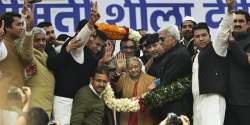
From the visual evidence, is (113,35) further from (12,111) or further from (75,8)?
(12,111)

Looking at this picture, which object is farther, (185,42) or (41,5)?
(41,5)

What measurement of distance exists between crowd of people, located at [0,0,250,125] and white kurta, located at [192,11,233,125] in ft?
0.03

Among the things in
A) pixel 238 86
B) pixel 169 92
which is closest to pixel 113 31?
pixel 169 92

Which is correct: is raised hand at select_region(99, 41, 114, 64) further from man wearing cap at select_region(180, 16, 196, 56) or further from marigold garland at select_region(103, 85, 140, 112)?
man wearing cap at select_region(180, 16, 196, 56)

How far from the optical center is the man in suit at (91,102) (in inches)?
347

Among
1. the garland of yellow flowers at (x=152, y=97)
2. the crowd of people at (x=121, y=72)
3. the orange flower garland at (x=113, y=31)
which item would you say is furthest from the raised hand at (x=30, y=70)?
the orange flower garland at (x=113, y=31)

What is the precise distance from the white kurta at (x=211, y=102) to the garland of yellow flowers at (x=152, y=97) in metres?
0.17

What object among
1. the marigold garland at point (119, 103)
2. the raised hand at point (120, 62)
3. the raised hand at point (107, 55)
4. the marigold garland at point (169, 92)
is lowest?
the marigold garland at point (119, 103)

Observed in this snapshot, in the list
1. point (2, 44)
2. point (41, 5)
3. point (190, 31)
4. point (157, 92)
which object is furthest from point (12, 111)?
point (41, 5)

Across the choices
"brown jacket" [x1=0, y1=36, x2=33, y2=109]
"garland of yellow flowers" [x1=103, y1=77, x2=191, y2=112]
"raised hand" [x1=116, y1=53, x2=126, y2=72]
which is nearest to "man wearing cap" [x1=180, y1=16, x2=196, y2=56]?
"raised hand" [x1=116, y1=53, x2=126, y2=72]

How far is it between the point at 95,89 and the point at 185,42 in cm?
186

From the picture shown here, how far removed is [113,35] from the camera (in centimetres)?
1020

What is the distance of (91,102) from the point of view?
888 centimetres

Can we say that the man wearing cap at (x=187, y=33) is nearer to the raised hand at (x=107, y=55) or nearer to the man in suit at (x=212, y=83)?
the raised hand at (x=107, y=55)
